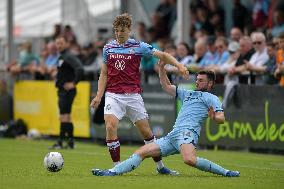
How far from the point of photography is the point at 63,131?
21484 mm

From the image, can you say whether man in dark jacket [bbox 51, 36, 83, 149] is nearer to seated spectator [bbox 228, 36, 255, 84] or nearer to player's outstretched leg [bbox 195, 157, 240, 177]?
seated spectator [bbox 228, 36, 255, 84]

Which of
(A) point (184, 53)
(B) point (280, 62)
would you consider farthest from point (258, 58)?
(A) point (184, 53)

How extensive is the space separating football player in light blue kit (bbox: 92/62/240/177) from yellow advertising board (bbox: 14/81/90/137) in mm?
11005

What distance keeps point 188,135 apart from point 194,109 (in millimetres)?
429

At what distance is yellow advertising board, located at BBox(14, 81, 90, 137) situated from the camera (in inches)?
989

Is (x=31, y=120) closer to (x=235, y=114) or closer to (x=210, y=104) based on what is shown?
(x=235, y=114)

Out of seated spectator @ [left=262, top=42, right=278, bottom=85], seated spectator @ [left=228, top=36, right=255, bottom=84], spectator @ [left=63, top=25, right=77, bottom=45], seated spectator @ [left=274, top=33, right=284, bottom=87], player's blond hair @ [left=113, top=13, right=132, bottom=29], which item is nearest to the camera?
player's blond hair @ [left=113, top=13, right=132, bottom=29]

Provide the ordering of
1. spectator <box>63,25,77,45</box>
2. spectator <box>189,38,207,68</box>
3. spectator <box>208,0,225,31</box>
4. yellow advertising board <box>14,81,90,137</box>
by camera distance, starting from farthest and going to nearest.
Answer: spectator <box>63,25,77,45</box> < spectator <box>208,0,225,31</box> < yellow advertising board <box>14,81,90,137</box> < spectator <box>189,38,207,68</box>

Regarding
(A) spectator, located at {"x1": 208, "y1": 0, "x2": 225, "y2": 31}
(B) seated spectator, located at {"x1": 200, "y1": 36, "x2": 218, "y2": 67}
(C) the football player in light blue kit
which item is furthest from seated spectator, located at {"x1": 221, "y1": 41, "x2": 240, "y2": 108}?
(C) the football player in light blue kit

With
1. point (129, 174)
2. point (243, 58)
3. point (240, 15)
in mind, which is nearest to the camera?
point (129, 174)

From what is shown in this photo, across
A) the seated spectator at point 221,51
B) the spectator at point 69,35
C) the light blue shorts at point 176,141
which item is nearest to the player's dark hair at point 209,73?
the light blue shorts at point 176,141

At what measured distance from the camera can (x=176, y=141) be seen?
45.6 feet

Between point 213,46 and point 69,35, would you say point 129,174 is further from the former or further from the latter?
point 69,35

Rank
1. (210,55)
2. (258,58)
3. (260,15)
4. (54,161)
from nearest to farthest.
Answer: (54,161)
(258,58)
(210,55)
(260,15)
